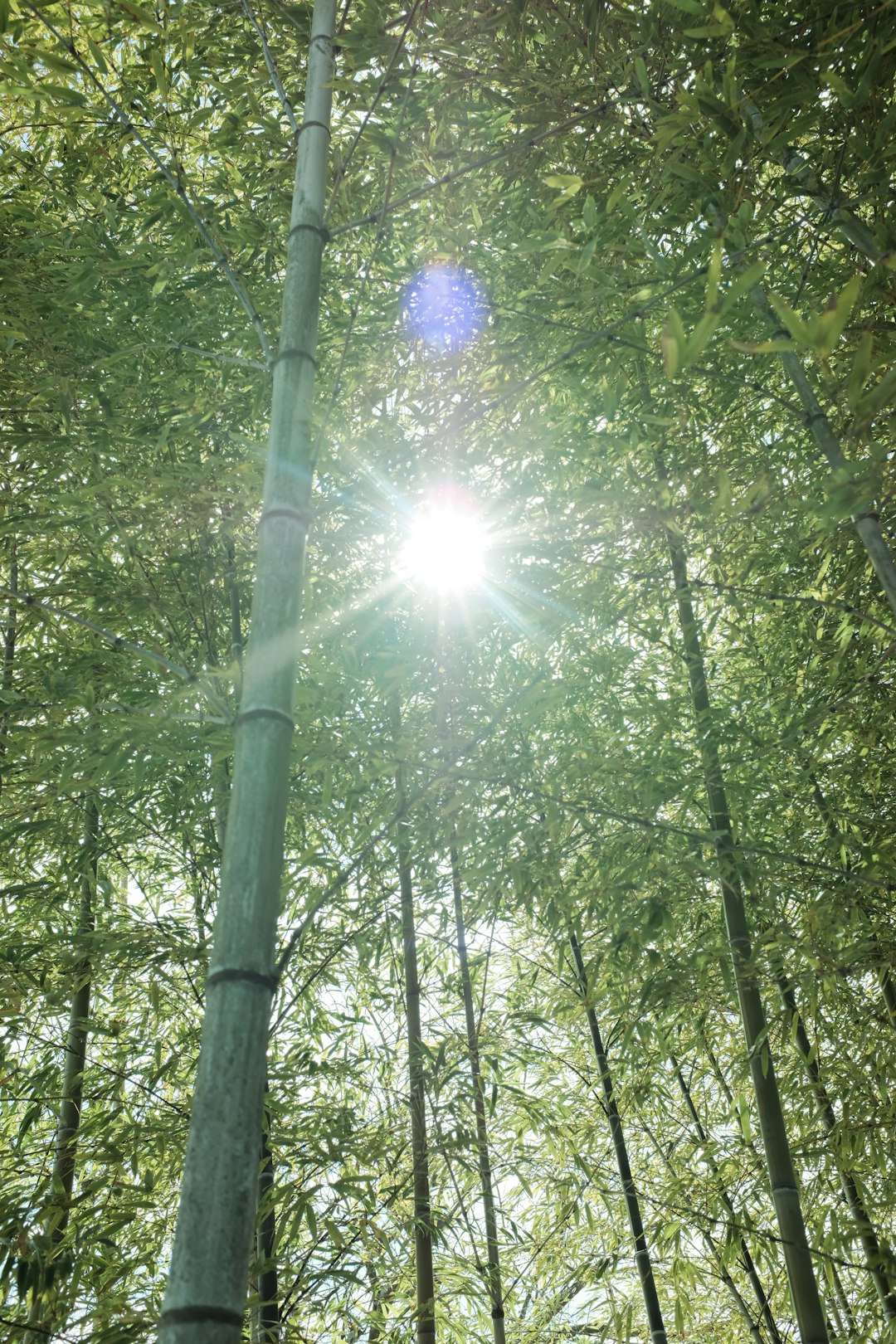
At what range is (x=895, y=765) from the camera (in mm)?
3572

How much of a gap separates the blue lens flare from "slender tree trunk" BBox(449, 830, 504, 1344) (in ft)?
6.26

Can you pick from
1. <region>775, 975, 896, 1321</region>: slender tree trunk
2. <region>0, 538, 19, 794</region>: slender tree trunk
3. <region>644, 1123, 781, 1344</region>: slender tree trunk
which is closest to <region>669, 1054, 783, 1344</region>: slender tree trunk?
<region>644, 1123, 781, 1344</region>: slender tree trunk

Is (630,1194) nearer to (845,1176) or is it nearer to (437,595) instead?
(845,1176)

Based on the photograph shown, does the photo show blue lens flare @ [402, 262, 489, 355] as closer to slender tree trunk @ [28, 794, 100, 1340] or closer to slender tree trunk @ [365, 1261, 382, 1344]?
slender tree trunk @ [28, 794, 100, 1340]

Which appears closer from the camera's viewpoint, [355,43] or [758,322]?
[355,43]

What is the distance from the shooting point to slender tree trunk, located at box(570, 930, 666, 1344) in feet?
12.9


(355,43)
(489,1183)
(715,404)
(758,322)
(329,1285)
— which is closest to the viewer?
(355,43)

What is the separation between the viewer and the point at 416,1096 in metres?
3.64

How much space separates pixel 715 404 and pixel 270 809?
8.86 ft

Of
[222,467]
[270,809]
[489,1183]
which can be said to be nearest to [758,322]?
[222,467]

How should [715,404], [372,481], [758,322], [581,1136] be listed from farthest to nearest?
1. [581,1136]
2. [715,404]
3. [758,322]
4. [372,481]

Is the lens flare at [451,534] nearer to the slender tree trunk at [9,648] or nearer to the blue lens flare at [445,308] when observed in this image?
the blue lens flare at [445,308]

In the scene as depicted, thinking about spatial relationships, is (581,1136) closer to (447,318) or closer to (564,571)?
(564,571)

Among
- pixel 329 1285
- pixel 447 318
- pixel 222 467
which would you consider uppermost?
pixel 447 318
